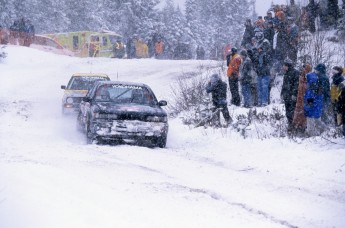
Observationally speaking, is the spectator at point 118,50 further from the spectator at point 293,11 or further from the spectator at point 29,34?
the spectator at point 293,11

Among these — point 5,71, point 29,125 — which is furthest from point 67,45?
point 29,125

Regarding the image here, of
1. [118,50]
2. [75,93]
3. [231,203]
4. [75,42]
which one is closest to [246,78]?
[75,93]

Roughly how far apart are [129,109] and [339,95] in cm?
447

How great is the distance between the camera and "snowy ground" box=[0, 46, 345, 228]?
5.71m

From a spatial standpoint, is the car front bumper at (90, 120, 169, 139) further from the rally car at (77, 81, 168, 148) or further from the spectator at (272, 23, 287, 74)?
the spectator at (272, 23, 287, 74)

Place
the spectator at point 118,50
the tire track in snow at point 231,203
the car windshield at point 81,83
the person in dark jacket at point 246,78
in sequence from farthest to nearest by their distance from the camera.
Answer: the spectator at point 118,50, the car windshield at point 81,83, the person in dark jacket at point 246,78, the tire track in snow at point 231,203

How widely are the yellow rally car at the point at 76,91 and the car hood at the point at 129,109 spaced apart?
4261 mm

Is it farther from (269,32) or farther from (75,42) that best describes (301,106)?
(75,42)

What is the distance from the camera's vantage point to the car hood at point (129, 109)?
11.7 meters

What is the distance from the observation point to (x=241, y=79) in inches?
597

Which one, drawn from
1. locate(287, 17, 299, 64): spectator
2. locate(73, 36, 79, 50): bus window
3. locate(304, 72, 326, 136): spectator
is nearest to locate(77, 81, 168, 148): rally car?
locate(304, 72, 326, 136): spectator

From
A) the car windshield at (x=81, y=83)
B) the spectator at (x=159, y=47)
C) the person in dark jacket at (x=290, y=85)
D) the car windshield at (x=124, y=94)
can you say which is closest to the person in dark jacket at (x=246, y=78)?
the person in dark jacket at (x=290, y=85)

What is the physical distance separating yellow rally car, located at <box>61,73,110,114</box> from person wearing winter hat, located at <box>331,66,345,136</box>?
8225 millimetres

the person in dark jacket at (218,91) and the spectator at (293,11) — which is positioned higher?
the spectator at (293,11)
